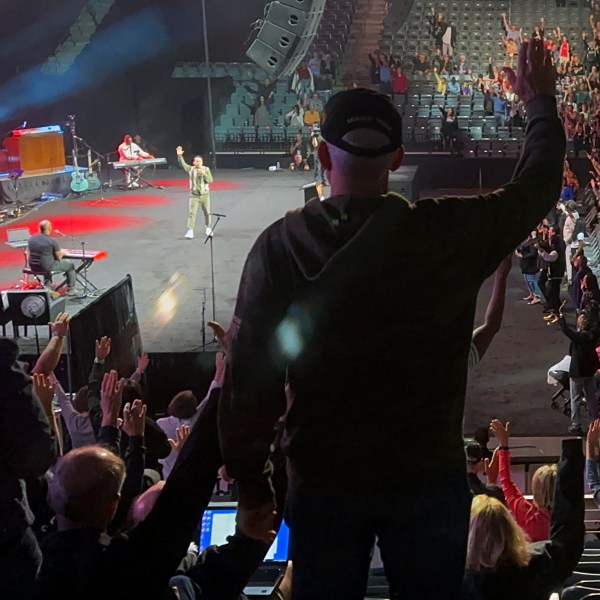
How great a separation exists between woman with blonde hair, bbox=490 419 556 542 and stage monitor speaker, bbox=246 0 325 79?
53.8 feet

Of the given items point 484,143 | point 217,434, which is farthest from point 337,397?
point 484,143

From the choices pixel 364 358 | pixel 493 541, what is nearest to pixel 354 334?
pixel 364 358

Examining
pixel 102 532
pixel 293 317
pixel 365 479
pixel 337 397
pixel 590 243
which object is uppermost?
pixel 293 317

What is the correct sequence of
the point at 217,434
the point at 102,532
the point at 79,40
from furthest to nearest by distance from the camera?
1. the point at 79,40
2. the point at 102,532
3. the point at 217,434

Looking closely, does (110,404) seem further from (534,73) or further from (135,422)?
(534,73)

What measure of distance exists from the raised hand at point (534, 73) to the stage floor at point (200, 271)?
18.3 feet

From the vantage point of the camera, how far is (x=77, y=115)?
19422 mm

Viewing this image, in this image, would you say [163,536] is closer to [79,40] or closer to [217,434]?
[217,434]

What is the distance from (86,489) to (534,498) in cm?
189

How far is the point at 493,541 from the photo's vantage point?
2.10 m

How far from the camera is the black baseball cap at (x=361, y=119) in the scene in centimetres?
134

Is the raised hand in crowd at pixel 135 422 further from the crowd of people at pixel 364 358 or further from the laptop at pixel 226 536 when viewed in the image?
the crowd of people at pixel 364 358

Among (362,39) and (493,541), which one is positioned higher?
(362,39)

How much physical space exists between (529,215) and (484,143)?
655 inches
